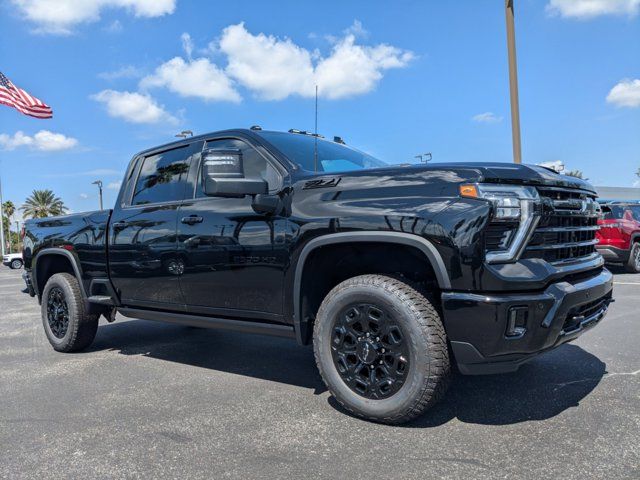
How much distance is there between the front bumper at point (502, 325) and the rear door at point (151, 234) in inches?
89.2

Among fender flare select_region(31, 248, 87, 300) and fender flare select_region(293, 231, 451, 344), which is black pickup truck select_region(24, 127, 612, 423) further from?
fender flare select_region(31, 248, 87, 300)

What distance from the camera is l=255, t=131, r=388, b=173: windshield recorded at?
3904mm

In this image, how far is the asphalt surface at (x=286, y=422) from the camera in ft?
8.54

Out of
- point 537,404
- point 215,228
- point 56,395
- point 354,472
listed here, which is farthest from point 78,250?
point 537,404

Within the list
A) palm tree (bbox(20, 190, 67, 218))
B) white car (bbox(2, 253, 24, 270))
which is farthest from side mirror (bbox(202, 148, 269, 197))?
palm tree (bbox(20, 190, 67, 218))

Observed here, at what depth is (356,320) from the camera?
10.5 ft

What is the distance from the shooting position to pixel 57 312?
18.0 feet

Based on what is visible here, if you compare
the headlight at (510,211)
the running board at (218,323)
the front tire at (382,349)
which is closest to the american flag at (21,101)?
the running board at (218,323)

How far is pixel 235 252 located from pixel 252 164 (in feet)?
2.33

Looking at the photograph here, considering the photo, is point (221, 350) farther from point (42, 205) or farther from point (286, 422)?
point (42, 205)

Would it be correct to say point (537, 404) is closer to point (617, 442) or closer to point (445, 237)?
point (617, 442)

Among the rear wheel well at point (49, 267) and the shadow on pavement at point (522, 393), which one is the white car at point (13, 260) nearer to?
the rear wheel well at point (49, 267)

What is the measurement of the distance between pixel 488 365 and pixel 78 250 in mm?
4082

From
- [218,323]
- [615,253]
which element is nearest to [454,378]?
[218,323]
